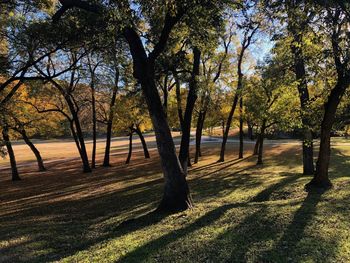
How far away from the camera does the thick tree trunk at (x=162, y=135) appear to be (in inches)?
384

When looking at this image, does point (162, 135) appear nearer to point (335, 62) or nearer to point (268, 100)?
point (335, 62)

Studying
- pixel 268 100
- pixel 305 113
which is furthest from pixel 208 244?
pixel 268 100

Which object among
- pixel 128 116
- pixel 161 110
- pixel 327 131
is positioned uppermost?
pixel 128 116

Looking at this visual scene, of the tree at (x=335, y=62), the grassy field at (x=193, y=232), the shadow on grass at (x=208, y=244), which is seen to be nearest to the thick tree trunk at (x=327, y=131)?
the tree at (x=335, y=62)

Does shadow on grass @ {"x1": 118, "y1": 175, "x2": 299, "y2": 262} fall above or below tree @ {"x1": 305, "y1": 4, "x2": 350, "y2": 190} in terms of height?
below

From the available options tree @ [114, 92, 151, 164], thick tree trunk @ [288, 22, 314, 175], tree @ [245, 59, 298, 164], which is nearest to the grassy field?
thick tree trunk @ [288, 22, 314, 175]

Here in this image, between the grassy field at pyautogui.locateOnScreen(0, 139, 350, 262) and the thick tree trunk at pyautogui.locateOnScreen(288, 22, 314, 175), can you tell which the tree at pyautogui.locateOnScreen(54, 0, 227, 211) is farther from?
the thick tree trunk at pyautogui.locateOnScreen(288, 22, 314, 175)

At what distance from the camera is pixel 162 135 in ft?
32.1

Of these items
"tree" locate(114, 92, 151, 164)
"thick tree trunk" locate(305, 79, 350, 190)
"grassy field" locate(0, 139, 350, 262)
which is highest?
"tree" locate(114, 92, 151, 164)

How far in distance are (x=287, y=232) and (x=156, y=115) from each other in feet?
14.9

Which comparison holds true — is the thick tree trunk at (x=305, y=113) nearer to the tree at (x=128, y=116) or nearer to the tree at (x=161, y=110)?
the tree at (x=161, y=110)

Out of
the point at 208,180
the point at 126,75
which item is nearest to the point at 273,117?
the point at 208,180

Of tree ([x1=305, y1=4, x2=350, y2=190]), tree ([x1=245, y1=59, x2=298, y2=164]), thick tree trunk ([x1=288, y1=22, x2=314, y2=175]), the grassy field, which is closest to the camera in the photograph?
the grassy field

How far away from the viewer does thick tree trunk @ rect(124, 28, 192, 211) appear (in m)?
9.75
